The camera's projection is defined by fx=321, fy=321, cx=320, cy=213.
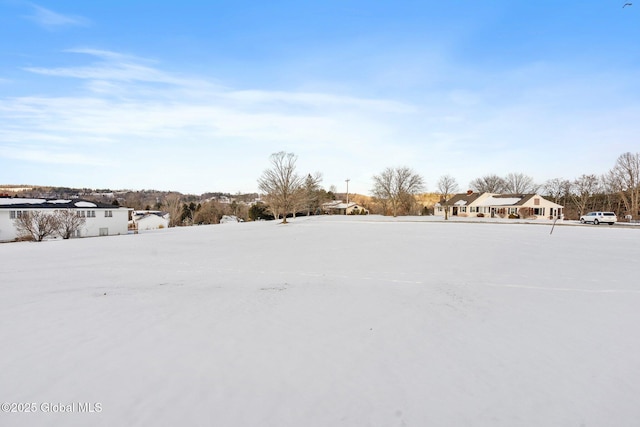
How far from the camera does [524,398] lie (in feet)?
13.6

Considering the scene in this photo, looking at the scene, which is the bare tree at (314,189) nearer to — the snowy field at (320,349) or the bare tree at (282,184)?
the bare tree at (282,184)

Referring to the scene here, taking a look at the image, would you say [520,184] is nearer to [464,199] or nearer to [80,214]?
[464,199]

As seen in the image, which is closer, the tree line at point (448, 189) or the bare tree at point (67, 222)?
the bare tree at point (67, 222)

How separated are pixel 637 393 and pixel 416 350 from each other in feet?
9.36

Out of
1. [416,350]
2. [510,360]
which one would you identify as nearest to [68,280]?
[416,350]

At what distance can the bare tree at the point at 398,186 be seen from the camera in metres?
69.5

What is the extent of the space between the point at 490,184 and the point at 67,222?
90971mm

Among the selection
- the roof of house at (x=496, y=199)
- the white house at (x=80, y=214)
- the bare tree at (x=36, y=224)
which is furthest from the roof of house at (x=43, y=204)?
the roof of house at (x=496, y=199)

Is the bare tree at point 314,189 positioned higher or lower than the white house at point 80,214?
higher

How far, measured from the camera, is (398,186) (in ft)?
230

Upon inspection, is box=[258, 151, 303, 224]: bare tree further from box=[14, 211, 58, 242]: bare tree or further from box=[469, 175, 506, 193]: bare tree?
box=[469, 175, 506, 193]: bare tree

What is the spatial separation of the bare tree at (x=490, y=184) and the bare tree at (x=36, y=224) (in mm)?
91104

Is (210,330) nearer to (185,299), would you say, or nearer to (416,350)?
(185,299)

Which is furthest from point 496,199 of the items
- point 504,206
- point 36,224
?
point 36,224
